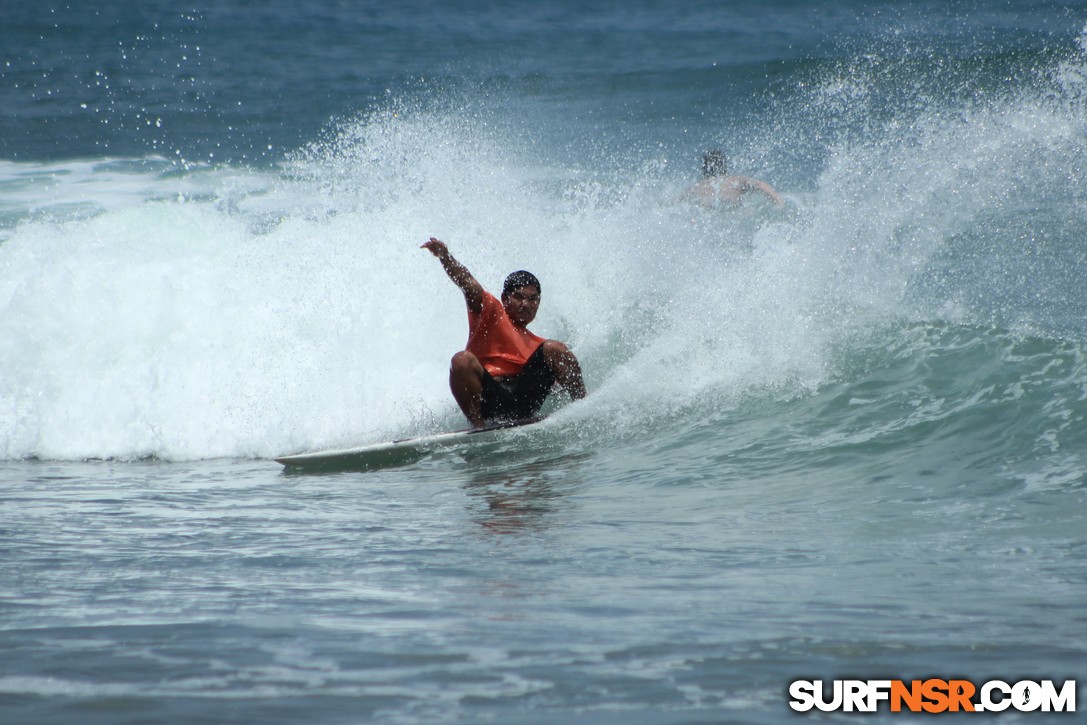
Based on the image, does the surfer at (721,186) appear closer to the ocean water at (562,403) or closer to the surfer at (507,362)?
the ocean water at (562,403)

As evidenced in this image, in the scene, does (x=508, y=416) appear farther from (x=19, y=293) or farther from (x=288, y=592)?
(x=19, y=293)

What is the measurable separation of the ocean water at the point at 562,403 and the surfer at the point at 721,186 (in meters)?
0.19

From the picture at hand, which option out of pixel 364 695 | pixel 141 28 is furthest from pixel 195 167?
pixel 364 695

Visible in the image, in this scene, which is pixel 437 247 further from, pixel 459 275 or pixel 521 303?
pixel 521 303

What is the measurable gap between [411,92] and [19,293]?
434 inches

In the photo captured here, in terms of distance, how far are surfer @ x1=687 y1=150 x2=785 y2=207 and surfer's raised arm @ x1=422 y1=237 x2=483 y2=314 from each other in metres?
4.73

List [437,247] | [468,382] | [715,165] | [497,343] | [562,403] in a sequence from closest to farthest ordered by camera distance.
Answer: [437,247] → [468,382] → [497,343] → [562,403] → [715,165]

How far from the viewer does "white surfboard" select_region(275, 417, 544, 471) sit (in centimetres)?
639

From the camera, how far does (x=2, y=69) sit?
19328 millimetres

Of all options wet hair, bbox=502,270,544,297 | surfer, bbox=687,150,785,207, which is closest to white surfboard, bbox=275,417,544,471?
wet hair, bbox=502,270,544,297

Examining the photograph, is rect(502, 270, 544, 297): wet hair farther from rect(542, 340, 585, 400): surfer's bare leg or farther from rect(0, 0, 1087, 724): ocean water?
rect(0, 0, 1087, 724): ocean water

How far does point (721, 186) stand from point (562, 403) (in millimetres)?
4974

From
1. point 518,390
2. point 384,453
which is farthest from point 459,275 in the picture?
point 384,453

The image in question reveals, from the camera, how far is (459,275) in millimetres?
6484
